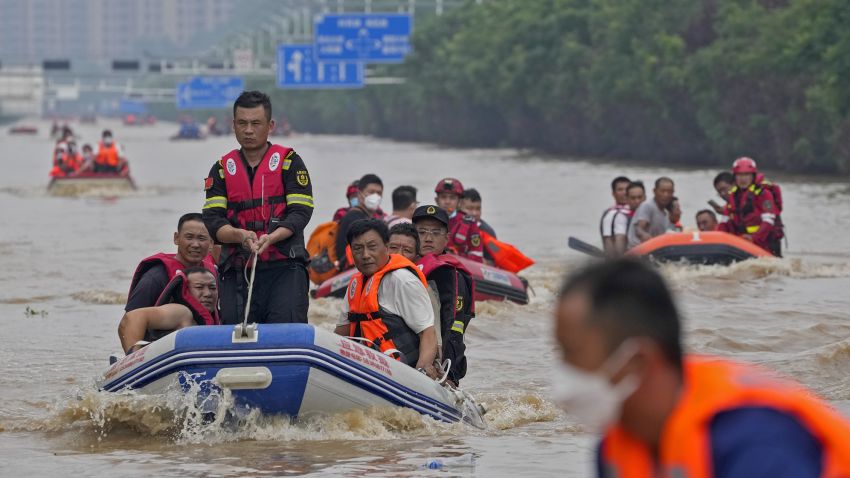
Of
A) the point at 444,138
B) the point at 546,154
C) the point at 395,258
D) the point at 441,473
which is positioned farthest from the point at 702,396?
the point at 444,138

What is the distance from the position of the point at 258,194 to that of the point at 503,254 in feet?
25.0

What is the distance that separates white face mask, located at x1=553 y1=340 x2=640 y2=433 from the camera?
8.14ft

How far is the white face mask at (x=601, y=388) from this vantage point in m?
2.48

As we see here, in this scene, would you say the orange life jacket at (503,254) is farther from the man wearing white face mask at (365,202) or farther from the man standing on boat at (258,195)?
the man standing on boat at (258,195)

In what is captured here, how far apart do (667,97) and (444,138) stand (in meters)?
34.3

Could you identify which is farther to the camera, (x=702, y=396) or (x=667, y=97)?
(x=667, y=97)

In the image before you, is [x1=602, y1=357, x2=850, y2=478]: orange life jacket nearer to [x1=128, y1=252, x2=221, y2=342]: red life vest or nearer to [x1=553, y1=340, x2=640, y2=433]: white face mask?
[x1=553, y1=340, x2=640, y2=433]: white face mask

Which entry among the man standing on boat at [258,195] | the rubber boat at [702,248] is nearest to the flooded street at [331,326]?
the rubber boat at [702,248]

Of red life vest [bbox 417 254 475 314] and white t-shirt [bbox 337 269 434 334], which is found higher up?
red life vest [bbox 417 254 475 314]

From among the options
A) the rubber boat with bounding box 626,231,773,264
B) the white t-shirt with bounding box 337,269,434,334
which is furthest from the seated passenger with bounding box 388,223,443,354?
the rubber boat with bounding box 626,231,773,264

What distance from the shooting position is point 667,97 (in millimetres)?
57875

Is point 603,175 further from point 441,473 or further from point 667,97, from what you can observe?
point 441,473

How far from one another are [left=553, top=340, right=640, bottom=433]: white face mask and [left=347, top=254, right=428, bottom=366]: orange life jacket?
19.2 feet

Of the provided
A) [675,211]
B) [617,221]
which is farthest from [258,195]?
[675,211]
